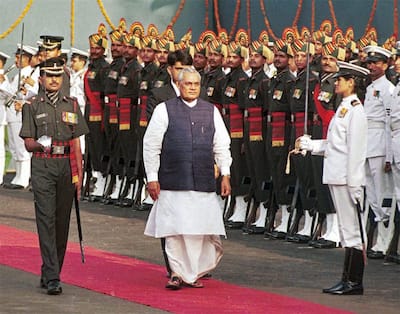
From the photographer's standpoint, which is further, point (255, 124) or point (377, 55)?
point (255, 124)

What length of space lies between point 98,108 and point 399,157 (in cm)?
703

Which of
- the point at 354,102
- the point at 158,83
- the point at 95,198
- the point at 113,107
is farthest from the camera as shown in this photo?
the point at 95,198

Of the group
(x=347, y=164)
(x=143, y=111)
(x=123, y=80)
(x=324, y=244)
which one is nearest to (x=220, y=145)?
(x=347, y=164)

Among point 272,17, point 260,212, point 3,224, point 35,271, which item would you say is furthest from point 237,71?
point 272,17

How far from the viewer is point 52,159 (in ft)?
41.4

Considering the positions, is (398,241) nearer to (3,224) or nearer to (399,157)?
(399,157)

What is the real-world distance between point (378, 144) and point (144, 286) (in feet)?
12.1

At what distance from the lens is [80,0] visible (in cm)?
2656

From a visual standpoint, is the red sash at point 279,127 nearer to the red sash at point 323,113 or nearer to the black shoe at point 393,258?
the red sash at point 323,113

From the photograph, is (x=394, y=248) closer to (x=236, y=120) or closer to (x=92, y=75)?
(x=236, y=120)

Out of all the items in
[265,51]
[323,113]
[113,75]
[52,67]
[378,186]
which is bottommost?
[378,186]

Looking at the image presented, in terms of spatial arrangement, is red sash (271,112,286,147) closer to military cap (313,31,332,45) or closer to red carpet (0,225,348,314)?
military cap (313,31,332,45)

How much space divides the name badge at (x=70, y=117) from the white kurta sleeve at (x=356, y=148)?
2.29m

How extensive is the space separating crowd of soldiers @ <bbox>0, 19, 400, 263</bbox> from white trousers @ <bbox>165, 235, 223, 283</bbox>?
119 cm
